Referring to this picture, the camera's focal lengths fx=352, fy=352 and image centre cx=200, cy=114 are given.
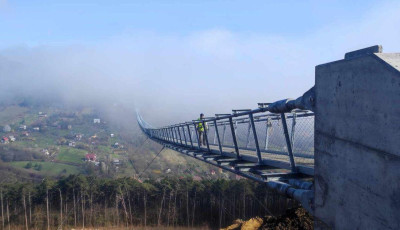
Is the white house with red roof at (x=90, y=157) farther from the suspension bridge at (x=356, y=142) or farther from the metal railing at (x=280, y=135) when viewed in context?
the suspension bridge at (x=356, y=142)

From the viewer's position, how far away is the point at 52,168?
42656 mm

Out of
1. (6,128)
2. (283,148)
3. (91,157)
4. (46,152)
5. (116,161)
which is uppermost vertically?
(283,148)

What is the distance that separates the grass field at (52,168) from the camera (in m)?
40.2

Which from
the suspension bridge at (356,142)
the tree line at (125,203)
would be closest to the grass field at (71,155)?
the tree line at (125,203)

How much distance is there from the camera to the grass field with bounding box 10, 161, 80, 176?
4020 cm

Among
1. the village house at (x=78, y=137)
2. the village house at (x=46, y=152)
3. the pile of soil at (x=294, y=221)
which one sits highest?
the pile of soil at (x=294, y=221)

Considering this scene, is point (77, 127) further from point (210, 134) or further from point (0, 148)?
point (210, 134)

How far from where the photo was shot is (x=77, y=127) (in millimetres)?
77812

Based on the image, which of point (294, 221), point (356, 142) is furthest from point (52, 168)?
point (356, 142)

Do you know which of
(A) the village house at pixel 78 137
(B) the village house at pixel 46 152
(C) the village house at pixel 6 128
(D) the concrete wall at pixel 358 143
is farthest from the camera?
(C) the village house at pixel 6 128

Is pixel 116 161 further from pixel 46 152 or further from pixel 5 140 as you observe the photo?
pixel 5 140

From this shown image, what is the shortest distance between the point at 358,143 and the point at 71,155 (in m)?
52.8

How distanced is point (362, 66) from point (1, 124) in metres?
86.5

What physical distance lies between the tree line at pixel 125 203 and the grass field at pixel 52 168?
48.0ft
